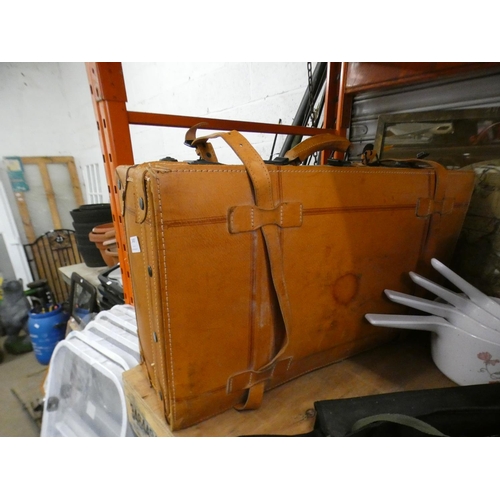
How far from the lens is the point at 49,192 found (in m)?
2.72

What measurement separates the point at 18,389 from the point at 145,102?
2.18 m

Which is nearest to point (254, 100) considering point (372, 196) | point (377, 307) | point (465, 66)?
point (465, 66)

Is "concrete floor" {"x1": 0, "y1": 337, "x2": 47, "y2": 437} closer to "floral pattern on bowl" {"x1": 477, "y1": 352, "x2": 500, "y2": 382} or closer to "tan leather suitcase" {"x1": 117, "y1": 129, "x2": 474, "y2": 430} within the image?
"tan leather suitcase" {"x1": 117, "y1": 129, "x2": 474, "y2": 430}

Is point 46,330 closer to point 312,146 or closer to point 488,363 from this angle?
point 312,146

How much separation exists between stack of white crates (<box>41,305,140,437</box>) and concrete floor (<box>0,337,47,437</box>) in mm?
893

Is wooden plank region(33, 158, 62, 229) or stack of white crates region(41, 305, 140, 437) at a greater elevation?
wooden plank region(33, 158, 62, 229)

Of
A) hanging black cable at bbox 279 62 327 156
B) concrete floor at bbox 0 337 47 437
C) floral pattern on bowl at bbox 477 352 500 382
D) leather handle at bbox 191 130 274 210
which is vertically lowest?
concrete floor at bbox 0 337 47 437

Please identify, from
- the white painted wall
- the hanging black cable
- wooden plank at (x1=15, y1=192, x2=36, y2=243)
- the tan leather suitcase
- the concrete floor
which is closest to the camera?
the tan leather suitcase

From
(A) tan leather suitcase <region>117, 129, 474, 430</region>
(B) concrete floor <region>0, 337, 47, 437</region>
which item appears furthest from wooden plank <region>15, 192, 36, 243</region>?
(A) tan leather suitcase <region>117, 129, 474, 430</region>

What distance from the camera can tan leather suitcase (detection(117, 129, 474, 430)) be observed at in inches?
14.2

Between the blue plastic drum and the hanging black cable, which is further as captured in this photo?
the blue plastic drum

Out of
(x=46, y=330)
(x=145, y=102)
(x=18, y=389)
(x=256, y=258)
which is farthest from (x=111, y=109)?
(x=18, y=389)

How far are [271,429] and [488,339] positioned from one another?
16.4 inches

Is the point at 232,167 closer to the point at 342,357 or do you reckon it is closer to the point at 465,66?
→ the point at 342,357
